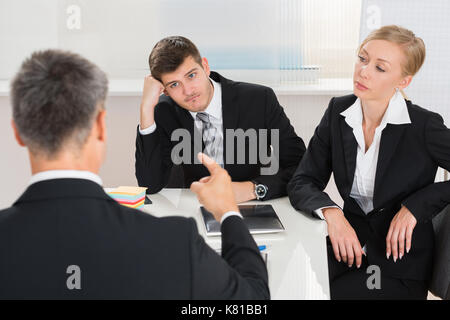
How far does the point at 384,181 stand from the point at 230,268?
110cm

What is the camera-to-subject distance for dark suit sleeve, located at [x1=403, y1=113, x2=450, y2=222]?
1821 mm

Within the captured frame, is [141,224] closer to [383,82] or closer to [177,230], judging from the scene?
[177,230]

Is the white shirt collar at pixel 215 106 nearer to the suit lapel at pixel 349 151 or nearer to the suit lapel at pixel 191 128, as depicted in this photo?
the suit lapel at pixel 191 128

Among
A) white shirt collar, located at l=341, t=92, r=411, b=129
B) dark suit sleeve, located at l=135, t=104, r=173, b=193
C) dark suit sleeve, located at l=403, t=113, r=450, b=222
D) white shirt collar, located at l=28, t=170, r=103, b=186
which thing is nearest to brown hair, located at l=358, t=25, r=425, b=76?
white shirt collar, located at l=341, t=92, r=411, b=129

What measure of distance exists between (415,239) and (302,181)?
486 millimetres

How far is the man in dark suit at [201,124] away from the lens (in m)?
2.18

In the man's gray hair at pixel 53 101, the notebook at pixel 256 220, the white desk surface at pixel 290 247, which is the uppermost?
the man's gray hair at pixel 53 101

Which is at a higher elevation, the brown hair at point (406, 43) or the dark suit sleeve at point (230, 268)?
the brown hair at point (406, 43)

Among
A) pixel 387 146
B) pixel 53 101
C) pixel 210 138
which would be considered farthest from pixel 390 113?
pixel 53 101

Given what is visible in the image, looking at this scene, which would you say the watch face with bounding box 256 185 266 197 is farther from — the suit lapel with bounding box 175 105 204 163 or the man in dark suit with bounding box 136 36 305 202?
the suit lapel with bounding box 175 105 204 163

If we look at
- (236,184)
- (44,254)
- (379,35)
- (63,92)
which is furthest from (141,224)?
(379,35)

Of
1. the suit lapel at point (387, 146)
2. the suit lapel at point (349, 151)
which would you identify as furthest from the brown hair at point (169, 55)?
the suit lapel at point (387, 146)

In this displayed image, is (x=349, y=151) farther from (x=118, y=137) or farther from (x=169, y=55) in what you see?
(x=118, y=137)

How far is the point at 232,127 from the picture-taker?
7.68ft
